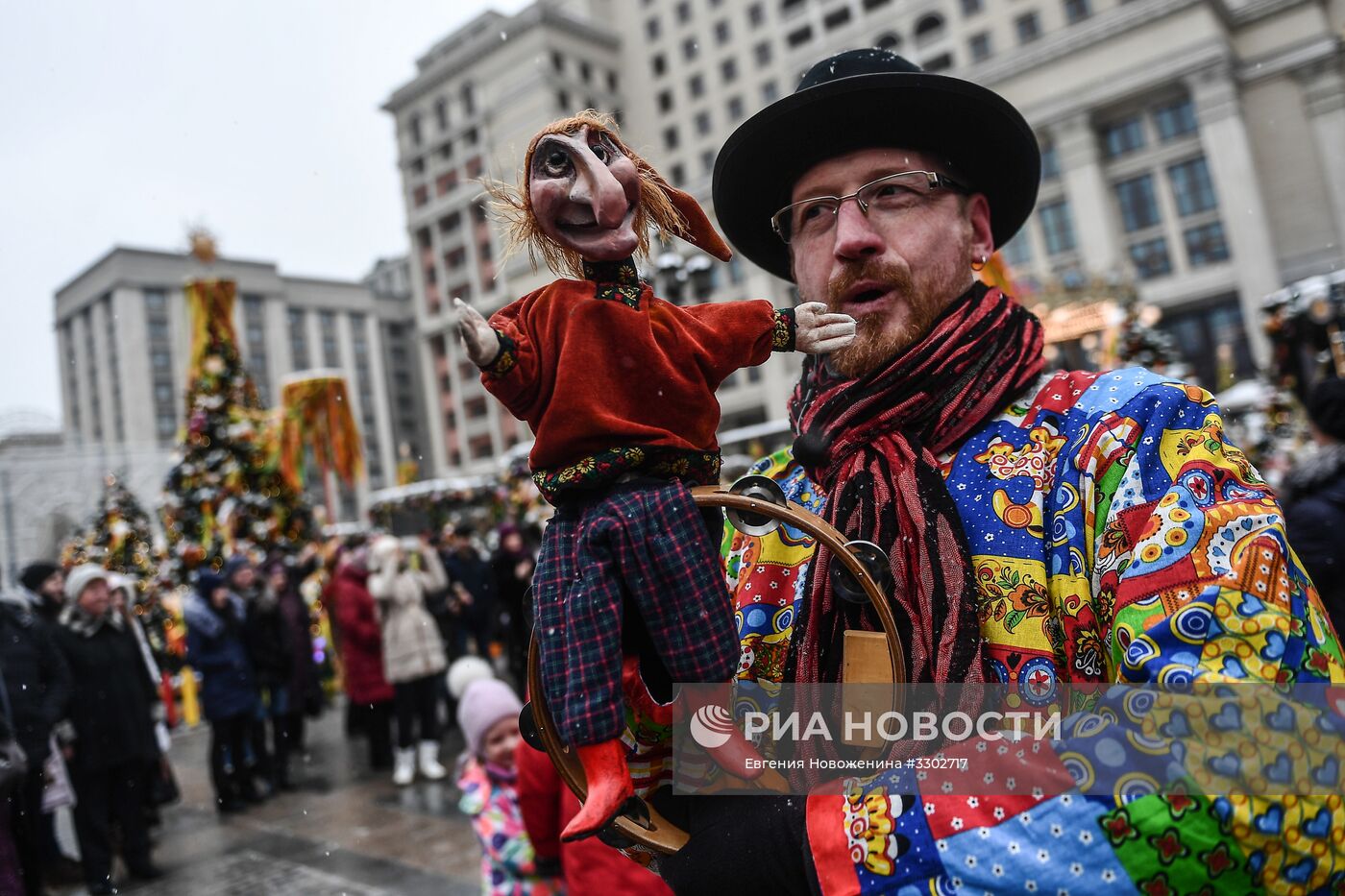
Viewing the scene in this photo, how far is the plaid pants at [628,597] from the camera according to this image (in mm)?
1012

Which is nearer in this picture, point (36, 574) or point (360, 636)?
point (36, 574)

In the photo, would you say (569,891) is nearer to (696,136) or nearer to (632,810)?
(632,810)

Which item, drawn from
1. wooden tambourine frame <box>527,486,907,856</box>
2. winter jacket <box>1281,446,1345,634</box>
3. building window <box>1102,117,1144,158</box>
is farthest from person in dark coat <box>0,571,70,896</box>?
building window <box>1102,117,1144,158</box>

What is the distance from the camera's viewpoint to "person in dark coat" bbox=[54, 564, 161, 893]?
584 centimetres

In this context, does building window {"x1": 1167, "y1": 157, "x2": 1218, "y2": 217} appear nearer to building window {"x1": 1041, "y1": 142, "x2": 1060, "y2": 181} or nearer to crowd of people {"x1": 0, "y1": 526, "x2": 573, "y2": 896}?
building window {"x1": 1041, "y1": 142, "x2": 1060, "y2": 181}

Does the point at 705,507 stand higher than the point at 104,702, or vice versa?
the point at 705,507

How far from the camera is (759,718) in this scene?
1.18 metres

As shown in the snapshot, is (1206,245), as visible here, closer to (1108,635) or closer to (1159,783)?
(1108,635)

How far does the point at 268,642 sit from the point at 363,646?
0.94 meters

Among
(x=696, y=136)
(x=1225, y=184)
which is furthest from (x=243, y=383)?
(x=696, y=136)

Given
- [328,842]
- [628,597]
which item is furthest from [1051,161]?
[628,597]

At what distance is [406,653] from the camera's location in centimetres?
752

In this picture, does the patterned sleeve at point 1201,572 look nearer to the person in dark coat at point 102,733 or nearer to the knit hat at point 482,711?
the knit hat at point 482,711

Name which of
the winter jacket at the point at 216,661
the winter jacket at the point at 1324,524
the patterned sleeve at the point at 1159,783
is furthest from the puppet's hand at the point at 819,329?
the winter jacket at the point at 216,661
